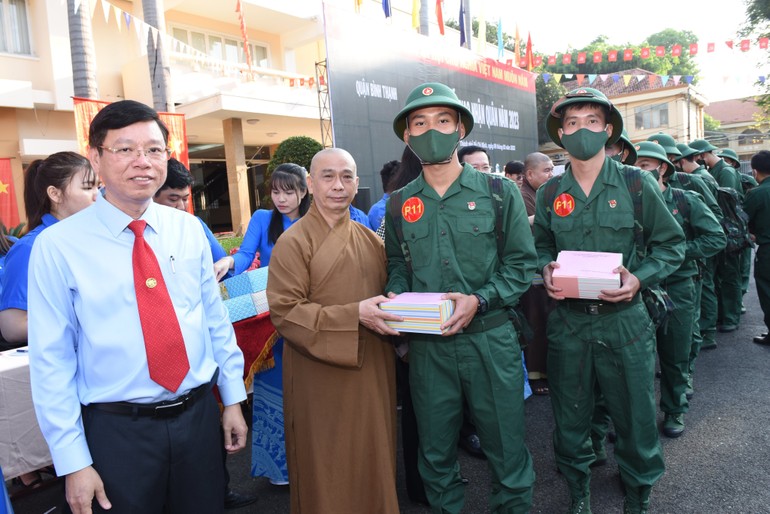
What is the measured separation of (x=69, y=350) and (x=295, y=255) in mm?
943

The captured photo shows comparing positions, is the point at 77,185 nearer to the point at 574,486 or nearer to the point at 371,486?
the point at 371,486

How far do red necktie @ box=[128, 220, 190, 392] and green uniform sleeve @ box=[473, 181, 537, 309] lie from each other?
1194 mm

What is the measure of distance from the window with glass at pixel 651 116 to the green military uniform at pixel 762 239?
29.5m

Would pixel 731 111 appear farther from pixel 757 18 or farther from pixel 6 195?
pixel 6 195

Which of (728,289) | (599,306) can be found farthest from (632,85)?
(599,306)

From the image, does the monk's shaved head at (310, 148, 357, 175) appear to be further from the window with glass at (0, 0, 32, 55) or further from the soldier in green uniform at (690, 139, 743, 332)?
the window with glass at (0, 0, 32, 55)

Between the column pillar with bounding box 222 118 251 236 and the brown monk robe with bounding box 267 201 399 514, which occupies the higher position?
the column pillar with bounding box 222 118 251 236

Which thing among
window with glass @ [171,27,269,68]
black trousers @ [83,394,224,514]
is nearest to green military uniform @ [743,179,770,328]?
black trousers @ [83,394,224,514]

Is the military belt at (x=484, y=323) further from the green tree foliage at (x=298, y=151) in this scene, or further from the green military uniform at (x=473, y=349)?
the green tree foliage at (x=298, y=151)

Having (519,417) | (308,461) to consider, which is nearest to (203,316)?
(308,461)

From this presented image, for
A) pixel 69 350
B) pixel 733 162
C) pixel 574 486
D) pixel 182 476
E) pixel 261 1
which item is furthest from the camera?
pixel 261 1

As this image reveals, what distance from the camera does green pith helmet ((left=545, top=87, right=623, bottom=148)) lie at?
8.05 feet

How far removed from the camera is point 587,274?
226 cm

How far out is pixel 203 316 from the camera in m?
1.84
